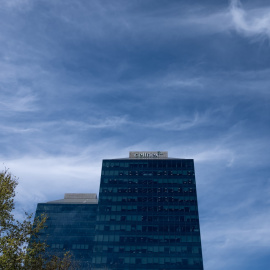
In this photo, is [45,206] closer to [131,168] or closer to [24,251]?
[131,168]

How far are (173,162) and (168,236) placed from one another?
37657mm

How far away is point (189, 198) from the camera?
462 feet

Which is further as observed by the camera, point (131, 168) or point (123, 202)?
point (131, 168)

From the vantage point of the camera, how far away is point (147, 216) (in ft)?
449

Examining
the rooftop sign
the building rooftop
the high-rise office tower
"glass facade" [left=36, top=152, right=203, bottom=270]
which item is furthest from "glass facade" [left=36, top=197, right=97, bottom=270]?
the rooftop sign

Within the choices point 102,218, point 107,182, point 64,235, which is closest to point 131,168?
point 107,182

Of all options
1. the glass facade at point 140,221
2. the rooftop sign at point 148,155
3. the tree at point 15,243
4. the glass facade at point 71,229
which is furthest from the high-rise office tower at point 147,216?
the tree at point 15,243

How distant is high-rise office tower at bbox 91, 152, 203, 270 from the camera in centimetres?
12600

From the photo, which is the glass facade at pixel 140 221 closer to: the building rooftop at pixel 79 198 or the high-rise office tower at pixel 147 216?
the high-rise office tower at pixel 147 216

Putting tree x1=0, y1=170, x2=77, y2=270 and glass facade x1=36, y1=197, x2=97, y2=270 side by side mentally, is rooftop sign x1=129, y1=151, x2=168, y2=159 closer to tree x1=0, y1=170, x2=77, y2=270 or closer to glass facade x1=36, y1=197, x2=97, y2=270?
glass facade x1=36, y1=197, x2=97, y2=270

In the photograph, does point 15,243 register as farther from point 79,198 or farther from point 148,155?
point 79,198

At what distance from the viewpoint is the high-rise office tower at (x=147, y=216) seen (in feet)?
413

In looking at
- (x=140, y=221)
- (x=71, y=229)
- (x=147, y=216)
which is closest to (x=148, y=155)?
(x=147, y=216)

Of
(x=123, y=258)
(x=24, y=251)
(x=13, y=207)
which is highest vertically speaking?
(x=123, y=258)
